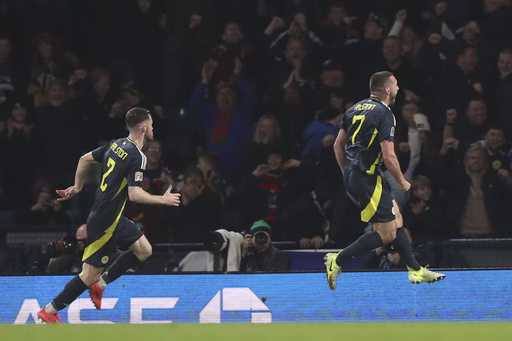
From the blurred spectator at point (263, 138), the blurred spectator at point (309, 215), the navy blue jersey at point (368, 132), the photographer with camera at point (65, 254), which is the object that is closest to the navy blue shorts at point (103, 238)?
the photographer with camera at point (65, 254)

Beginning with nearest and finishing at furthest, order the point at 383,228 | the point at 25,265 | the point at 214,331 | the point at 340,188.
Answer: the point at 214,331
the point at 383,228
the point at 25,265
the point at 340,188

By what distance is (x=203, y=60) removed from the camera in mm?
13375

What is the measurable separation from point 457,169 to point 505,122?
83cm

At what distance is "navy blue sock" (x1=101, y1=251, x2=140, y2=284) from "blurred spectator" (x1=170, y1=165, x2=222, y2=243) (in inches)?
108

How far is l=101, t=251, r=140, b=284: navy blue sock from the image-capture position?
29.6 ft

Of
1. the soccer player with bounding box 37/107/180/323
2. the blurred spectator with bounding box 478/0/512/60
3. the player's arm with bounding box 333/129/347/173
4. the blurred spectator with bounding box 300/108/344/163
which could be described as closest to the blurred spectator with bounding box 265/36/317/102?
the blurred spectator with bounding box 300/108/344/163

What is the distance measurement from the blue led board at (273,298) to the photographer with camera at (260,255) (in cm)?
60

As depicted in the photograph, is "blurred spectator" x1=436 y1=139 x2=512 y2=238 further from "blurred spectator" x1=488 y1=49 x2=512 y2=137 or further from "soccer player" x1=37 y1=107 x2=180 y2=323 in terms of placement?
"soccer player" x1=37 y1=107 x2=180 y2=323

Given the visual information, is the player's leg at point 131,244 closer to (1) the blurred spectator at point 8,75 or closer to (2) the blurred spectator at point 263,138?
(2) the blurred spectator at point 263,138

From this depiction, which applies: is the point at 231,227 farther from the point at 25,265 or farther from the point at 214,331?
the point at 214,331

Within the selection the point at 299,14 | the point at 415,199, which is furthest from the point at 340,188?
the point at 299,14

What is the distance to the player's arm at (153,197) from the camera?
8320mm

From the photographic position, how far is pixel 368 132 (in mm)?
8531

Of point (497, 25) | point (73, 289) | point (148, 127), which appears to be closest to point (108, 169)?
point (148, 127)
